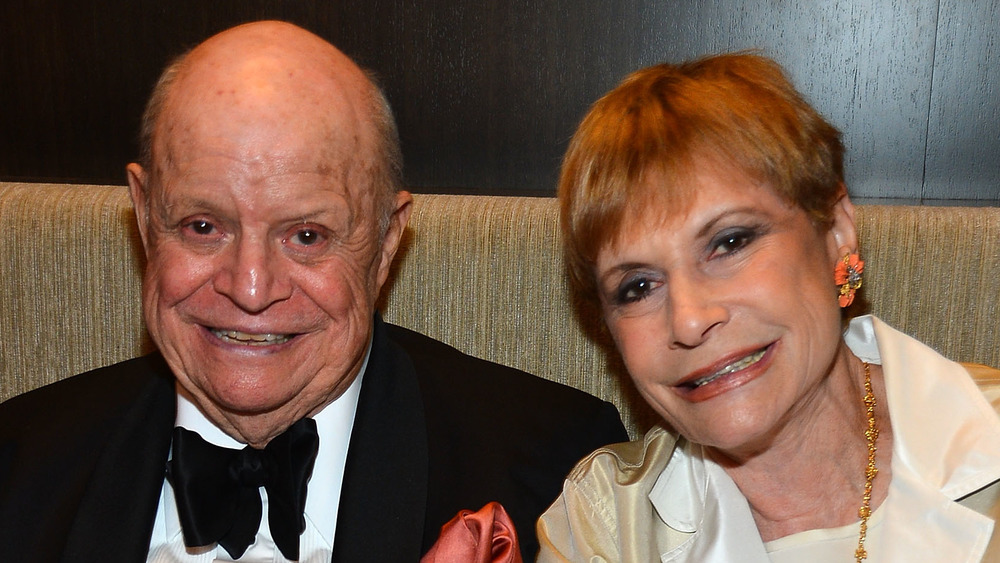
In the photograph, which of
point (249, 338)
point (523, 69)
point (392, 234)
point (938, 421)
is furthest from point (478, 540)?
point (523, 69)

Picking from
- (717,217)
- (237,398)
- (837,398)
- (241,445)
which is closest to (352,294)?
(237,398)

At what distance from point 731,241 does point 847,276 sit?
0.76 feet

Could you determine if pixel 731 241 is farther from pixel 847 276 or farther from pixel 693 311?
pixel 847 276

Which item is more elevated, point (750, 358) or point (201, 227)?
point (201, 227)

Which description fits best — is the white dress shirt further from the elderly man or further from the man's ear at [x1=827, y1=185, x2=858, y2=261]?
the man's ear at [x1=827, y1=185, x2=858, y2=261]

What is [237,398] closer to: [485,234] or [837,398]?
[485,234]

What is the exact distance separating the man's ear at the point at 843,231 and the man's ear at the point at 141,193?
1.18 meters

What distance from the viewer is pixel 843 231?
1574mm

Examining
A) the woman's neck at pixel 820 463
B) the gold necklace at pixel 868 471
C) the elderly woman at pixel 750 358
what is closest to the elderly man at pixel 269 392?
the elderly woman at pixel 750 358

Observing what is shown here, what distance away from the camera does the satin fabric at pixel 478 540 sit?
4.81ft

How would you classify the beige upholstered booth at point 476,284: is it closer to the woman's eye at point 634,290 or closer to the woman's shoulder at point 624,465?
the woman's shoulder at point 624,465

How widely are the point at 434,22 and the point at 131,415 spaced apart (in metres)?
1.14

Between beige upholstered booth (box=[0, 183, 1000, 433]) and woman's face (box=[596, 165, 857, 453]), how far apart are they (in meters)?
0.56

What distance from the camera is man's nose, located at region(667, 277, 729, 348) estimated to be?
55.6 inches
